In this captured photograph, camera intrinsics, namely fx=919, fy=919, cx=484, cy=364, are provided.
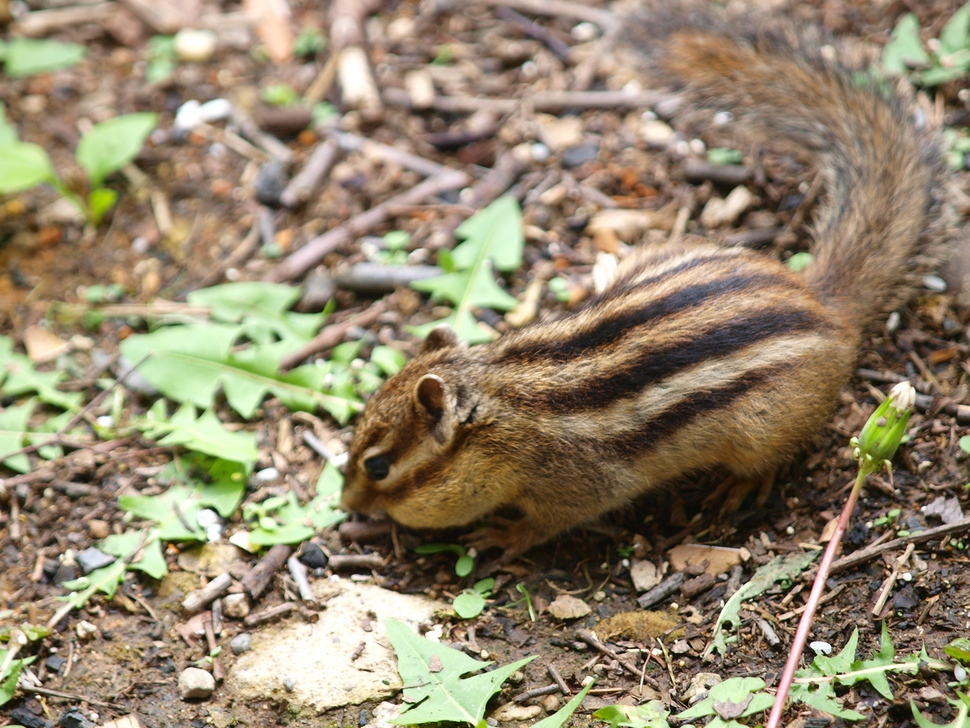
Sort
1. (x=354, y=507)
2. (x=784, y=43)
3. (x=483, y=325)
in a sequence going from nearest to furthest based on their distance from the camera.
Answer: (x=354, y=507) → (x=784, y=43) → (x=483, y=325)

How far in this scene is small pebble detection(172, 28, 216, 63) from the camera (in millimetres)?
6621

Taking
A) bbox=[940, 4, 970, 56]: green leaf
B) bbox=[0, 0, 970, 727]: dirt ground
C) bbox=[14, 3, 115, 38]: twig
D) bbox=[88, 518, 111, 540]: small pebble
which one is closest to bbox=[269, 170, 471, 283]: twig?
bbox=[0, 0, 970, 727]: dirt ground

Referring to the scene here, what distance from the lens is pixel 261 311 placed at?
5.12m

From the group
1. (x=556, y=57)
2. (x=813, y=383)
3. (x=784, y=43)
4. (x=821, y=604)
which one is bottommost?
(x=821, y=604)

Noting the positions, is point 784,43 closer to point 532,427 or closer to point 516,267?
point 516,267

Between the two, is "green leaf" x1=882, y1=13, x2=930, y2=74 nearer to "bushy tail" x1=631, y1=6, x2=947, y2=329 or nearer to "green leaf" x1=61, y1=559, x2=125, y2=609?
"bushy tail" x1=631, y1=6, x2=947, y2=329

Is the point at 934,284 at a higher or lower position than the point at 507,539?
higher

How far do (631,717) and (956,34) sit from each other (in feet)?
14.0

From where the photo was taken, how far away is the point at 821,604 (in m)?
3.63

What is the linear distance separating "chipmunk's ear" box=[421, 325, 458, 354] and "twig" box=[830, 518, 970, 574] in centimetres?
194

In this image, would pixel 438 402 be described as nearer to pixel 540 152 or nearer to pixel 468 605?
pixel 468 605

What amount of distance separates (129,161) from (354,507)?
3275 mm

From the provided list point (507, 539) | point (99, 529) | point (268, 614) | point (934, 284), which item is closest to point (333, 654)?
point (268, 614)

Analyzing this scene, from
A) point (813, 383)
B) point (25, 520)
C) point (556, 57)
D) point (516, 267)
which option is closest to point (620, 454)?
point (813, 383)
